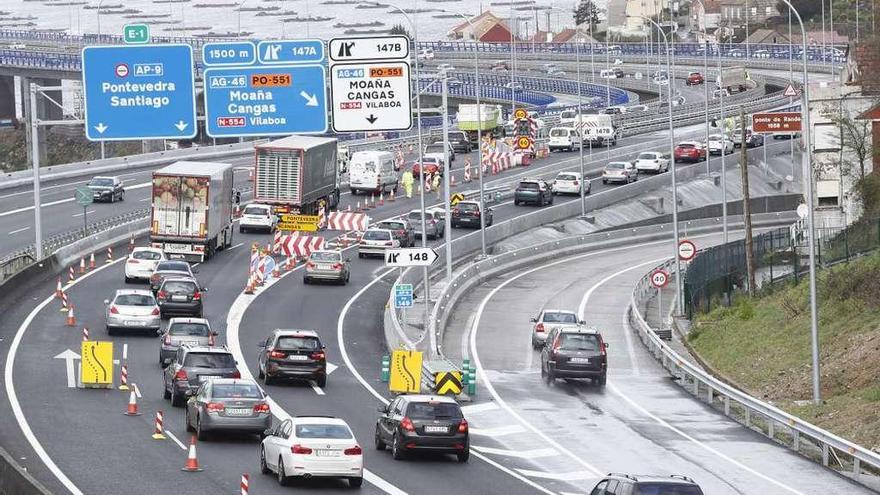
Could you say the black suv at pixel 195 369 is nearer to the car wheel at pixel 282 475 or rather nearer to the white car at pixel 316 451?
the car wheel at pixel 282 475

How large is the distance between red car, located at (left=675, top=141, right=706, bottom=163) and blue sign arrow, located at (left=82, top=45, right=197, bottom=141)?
226ft

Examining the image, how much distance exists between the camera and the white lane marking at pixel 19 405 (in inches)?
1251

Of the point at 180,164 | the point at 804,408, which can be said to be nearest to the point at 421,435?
the point at 804,408

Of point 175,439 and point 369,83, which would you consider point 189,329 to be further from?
point 175,439

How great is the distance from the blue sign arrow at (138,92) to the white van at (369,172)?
47429 millimetres

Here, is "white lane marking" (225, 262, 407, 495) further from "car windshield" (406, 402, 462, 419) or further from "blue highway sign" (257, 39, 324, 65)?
"blue highway sign" (257, 39, 324, 65)

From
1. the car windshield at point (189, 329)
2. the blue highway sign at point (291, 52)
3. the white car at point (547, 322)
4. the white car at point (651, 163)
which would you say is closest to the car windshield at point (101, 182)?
the white car at point (651, 163)

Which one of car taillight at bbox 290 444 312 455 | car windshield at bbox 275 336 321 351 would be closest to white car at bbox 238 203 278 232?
car windshield at bbox 275 336 321 351

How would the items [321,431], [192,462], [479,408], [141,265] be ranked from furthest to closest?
1. [141,265]
2. [479,408]
3. [192,462]
4. [321,431]

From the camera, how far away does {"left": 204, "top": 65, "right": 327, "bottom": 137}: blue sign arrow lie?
47.8 metres

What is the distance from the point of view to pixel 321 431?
102ft

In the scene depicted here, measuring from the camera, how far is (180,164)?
70875mm

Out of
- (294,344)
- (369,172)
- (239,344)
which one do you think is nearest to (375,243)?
(369,172)

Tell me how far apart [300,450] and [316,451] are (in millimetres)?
278
